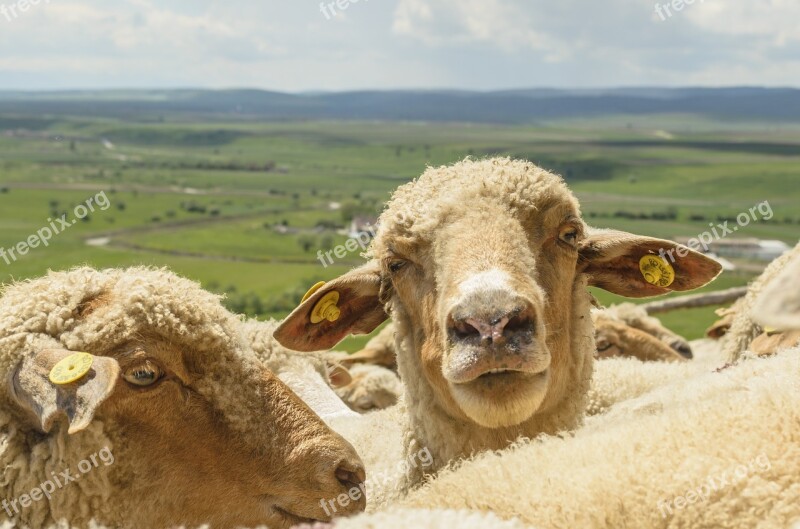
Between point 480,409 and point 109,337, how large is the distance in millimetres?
1965

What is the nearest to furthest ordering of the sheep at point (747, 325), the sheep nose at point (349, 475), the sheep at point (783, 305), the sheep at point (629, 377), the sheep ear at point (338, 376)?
the sheep at point (783, 305)
the sheep nose at point (349, 475)
the sheep at point (629, 377)
the sheep at point (747, 325)
the sheep ear at point (338, 376)

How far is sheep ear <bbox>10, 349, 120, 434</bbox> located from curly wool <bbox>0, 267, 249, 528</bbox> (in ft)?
0.38

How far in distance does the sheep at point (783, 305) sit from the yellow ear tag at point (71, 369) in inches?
109

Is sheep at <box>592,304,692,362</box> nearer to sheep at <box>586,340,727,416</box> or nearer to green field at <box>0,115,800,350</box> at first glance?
sheep at <box>586,340,727,416</box>

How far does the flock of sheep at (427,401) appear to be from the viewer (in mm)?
3205

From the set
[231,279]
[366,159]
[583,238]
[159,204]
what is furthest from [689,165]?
[583,238]

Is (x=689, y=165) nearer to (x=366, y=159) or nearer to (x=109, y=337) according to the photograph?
(x=366, y=159)

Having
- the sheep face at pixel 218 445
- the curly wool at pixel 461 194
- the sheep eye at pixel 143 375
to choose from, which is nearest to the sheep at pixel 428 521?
the sheep face at pixel 218 445

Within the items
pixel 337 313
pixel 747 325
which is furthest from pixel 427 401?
pixel 747 325

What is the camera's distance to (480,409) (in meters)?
4.53

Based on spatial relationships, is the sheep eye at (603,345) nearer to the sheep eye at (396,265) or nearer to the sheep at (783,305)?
the sheep eye at (396,265)

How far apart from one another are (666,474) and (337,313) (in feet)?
9.55

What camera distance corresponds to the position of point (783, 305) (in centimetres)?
239

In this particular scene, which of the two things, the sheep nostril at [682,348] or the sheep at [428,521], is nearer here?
the sheep at [428,521]
